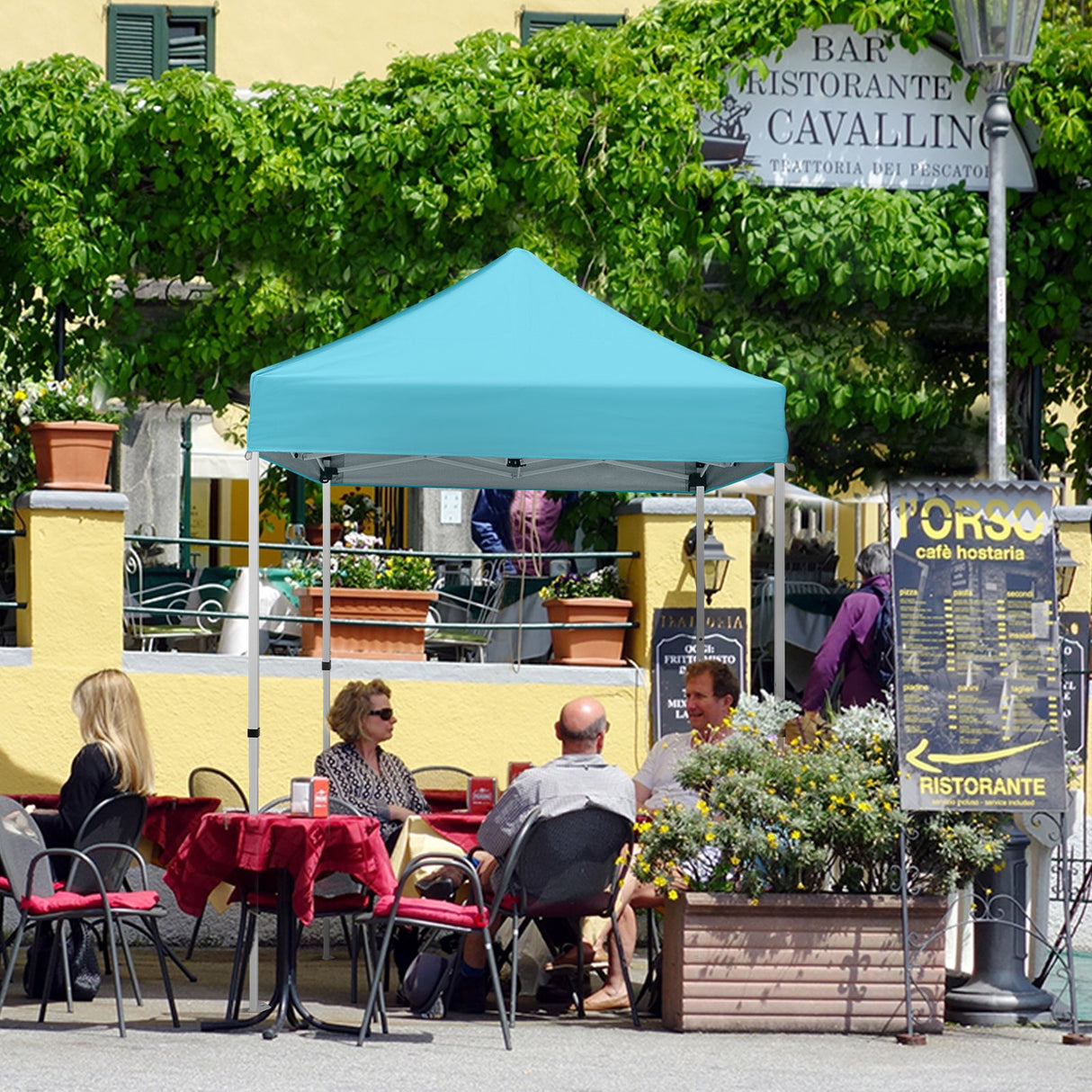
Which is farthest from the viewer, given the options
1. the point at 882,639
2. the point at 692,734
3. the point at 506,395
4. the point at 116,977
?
the point at 882,639

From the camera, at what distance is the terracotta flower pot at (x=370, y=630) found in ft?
31.9

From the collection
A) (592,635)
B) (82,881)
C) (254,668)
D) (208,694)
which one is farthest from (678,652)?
(82,881)

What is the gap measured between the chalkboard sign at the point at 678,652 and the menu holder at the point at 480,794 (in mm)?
1746

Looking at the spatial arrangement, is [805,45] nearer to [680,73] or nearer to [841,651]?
[680,73]

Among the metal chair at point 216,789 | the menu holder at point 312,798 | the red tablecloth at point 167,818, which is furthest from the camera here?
the metal chair at point 216,789

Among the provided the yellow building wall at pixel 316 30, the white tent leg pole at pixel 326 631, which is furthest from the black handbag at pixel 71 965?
the yellow building wall at pixel 316 30

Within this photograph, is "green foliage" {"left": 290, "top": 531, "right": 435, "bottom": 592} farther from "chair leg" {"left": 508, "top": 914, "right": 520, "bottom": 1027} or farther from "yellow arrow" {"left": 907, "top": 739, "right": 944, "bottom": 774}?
"yellow arrow" {"left": 907, "top": 739, "right": 944, "bottom": 774}

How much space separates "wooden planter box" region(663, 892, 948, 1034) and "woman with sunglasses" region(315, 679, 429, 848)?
55.8 inches

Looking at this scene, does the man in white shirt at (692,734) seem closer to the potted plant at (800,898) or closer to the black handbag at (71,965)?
the potted plant at (800,898)

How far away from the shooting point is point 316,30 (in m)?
16.9

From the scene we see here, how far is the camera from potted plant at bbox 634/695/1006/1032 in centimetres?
677

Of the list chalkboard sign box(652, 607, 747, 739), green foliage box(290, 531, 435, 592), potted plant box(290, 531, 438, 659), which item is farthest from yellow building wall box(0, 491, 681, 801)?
green foliage box(290, 531, 435, 592)

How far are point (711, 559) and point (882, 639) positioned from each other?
1.37 meters

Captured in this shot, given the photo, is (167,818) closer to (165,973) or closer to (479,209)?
(165,973)
